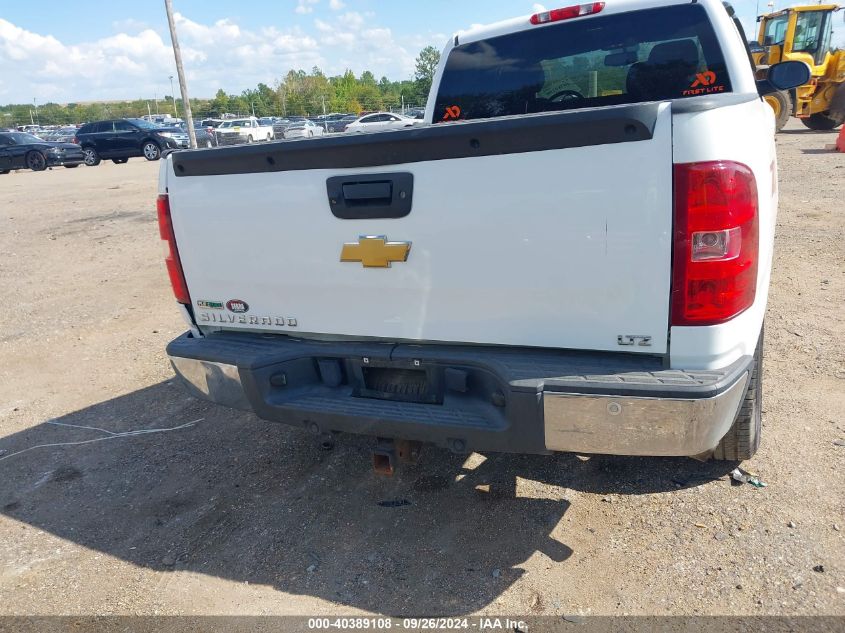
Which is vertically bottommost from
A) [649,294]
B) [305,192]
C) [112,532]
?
[112,532]

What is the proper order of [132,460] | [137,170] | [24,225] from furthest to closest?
[137,170] → [24,225] → [132,460]

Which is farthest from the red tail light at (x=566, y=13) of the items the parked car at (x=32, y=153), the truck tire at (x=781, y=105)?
the parked car at (x=32, y=153)

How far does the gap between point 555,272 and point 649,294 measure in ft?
1.07

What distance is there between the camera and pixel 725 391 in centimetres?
214

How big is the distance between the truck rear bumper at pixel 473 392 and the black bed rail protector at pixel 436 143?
0.76 m

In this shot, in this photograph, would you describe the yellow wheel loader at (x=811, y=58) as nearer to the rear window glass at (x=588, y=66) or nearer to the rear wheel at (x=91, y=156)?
the rear window glass at (x=588, y=66)

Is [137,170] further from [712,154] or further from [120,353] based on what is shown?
[712,154]

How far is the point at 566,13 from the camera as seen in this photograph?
4.06 metres

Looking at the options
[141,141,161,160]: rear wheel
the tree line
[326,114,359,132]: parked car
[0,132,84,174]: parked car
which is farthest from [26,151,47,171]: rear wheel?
the tree line

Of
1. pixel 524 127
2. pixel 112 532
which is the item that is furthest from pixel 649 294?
pixel 112 532

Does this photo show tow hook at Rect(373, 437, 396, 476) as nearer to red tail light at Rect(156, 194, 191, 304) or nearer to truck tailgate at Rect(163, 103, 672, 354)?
truck tailgate at Rect(163, 103, 672, 354)

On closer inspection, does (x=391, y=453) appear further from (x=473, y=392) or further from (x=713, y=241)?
(x=713, y=241)

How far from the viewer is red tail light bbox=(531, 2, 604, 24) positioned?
13.1 feet

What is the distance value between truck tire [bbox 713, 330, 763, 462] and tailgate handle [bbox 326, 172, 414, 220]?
1.75 m
